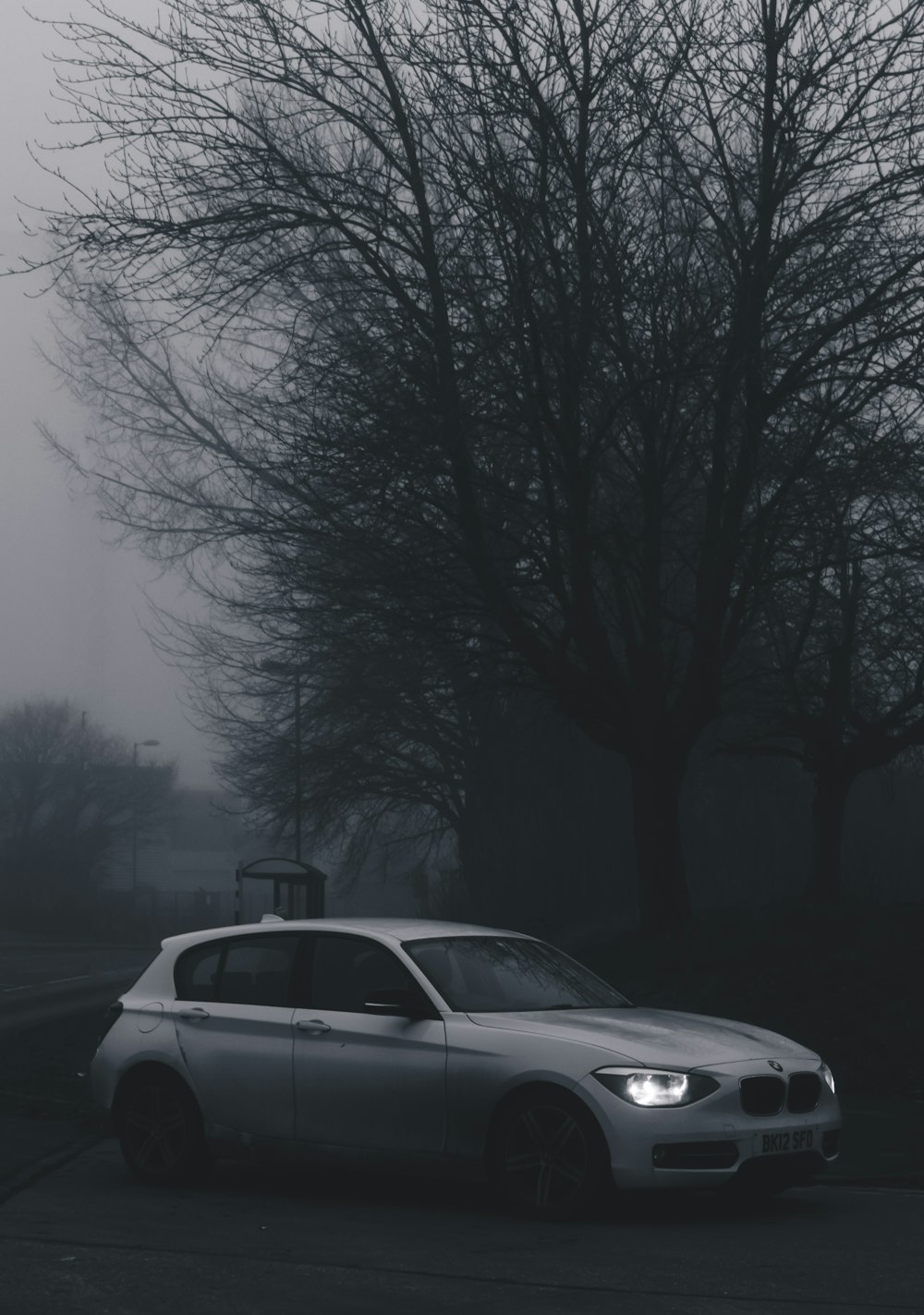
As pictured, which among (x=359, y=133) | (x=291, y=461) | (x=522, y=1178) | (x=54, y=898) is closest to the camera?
(x=522, y=1178)

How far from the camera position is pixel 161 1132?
9492mm

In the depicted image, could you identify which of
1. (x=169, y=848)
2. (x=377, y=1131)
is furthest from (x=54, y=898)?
(x=377, y=1131)

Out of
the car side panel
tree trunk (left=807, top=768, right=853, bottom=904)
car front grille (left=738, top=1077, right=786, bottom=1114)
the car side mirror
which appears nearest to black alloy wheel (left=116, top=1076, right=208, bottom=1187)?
the car side mirror

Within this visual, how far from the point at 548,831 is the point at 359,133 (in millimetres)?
21035

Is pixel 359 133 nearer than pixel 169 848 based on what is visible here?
Yes

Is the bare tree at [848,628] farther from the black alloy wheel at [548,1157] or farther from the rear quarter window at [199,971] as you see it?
the black alloy wheel at [548,1157]

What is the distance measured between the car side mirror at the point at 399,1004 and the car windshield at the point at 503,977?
12 cm

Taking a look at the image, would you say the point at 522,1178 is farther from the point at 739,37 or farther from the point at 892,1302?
the point at 739,37

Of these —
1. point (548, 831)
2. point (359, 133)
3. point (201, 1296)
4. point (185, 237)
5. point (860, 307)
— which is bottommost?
point (201, 1296)

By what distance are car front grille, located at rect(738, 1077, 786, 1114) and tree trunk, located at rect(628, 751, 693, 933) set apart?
494 inches

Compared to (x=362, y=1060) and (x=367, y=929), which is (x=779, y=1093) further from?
(x=367, y=929)

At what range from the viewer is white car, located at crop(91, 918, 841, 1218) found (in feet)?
26.4

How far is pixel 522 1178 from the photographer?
8.23m

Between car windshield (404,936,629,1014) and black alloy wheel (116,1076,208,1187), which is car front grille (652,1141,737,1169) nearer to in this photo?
car windshield (404,936,629,1014)
